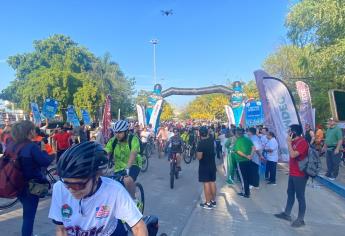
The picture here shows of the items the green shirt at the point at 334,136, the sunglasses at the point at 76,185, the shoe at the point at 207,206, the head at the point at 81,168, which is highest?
the green shirt at the point at 334,136

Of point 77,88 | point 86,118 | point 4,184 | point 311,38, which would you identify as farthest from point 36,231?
point 77,88

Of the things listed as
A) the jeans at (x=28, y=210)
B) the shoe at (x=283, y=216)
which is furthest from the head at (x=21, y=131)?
the shoe at (x=283, y=216)

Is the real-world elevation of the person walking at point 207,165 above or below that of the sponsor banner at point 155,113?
below

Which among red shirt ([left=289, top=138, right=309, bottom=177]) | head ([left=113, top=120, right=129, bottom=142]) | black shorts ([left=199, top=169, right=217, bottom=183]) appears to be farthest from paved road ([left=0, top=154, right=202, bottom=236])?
red shirt ([left=289, top=138, right=309, bottom=177])

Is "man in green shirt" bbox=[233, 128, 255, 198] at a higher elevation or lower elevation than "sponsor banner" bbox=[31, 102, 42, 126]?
lower

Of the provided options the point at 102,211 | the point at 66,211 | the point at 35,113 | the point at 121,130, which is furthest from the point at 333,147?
the point at 35,113

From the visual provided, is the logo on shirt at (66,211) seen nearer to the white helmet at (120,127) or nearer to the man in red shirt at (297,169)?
the white helmet at (120,127)

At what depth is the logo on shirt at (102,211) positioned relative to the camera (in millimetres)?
2199

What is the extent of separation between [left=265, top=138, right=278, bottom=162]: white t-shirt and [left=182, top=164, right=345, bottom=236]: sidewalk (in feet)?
4.46

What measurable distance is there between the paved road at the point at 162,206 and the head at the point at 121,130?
174cm

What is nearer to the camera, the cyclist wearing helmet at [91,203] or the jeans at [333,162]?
the cyclist wearing helmet at [91,203]

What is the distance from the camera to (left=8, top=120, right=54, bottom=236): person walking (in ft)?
14.8

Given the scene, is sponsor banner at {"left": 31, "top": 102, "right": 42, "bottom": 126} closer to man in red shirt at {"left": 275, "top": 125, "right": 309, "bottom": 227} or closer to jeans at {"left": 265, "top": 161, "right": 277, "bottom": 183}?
jeans at {"left": 265, "top": 161, "right": 277, "bottom": 183}

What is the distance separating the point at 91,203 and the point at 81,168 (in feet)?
0.95
